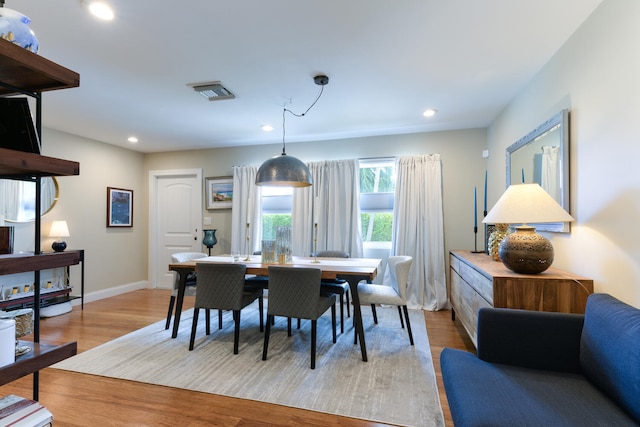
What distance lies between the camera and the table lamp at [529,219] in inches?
77.7

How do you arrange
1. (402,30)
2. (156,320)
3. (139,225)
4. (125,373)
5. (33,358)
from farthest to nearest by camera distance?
(139,225), (156,320), (125,373), (402,30), (33,358)

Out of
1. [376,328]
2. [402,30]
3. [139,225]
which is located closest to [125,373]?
[376,328]

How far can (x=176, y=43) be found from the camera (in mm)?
2217

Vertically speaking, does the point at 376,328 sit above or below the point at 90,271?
below

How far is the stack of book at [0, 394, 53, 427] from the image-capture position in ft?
2.84

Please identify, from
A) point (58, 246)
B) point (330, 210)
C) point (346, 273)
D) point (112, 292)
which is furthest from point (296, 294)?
point (112, 292)

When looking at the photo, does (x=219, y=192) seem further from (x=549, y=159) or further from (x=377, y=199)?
(x=549, y=159)

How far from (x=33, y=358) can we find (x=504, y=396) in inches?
66.3

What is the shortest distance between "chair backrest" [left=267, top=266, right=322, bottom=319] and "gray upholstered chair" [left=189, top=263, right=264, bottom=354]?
0.32 metres

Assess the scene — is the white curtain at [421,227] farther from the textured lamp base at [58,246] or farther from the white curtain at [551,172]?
the textured lamp base at [58,246]

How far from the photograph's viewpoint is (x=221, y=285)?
281 cm

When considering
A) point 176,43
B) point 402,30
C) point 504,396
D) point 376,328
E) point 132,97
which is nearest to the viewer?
point 504,396

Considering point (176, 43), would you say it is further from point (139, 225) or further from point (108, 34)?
point (139, 225)

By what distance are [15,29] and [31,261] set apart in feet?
2.29
